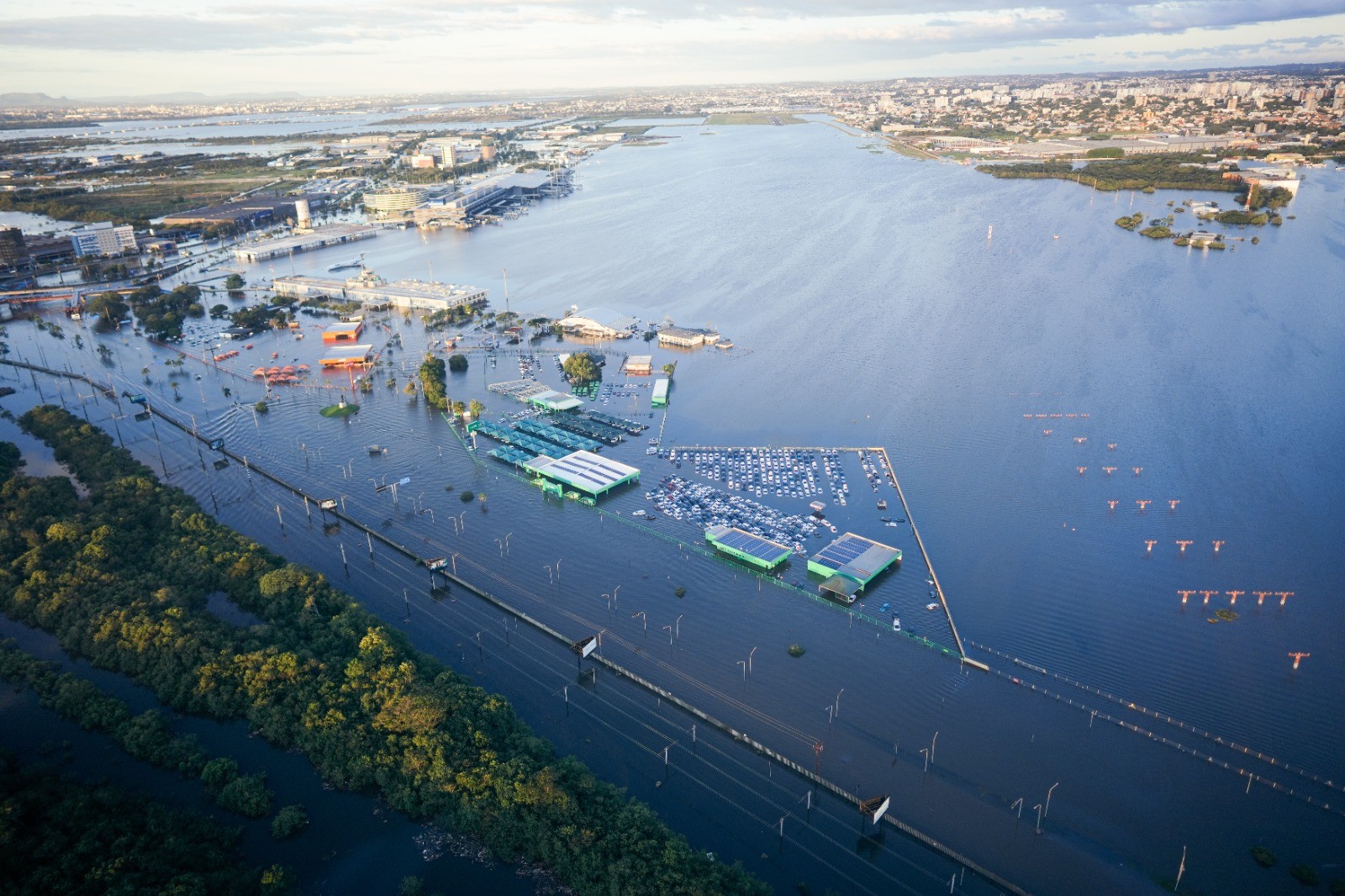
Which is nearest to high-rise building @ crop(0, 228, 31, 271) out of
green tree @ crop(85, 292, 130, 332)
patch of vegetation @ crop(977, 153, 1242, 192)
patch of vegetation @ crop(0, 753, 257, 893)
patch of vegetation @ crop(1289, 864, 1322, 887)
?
green tree @ crop(85, 292, 130, 332)

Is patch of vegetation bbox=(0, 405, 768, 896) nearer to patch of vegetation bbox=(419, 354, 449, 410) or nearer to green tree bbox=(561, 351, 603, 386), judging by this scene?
patch of vegetation bbox=(419, 354, 449, 410)

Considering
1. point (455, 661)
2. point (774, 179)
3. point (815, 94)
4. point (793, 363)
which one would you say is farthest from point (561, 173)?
point (815, 94)

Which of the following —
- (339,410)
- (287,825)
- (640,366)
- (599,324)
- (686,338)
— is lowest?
(287,825)

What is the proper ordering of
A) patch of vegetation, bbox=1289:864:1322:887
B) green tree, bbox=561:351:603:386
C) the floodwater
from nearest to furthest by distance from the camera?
patch of vegetation, bbox=1289:864:1322:887 → the floodwater → green tree, bbox=561:351:603:386

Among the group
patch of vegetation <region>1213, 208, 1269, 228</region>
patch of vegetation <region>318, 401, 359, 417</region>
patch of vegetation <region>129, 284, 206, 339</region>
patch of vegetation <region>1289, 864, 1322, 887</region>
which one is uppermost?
patch of vegetation <region>1213, 208, 1269, 228</region>

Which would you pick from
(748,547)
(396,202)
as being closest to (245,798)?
(748,547)

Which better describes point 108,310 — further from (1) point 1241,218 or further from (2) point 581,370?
(1) point 1241,218

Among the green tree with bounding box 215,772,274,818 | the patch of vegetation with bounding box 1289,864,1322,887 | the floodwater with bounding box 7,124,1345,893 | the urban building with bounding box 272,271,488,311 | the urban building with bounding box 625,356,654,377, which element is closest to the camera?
the patch of vegetation with bounding box 1289,864,1322,887
